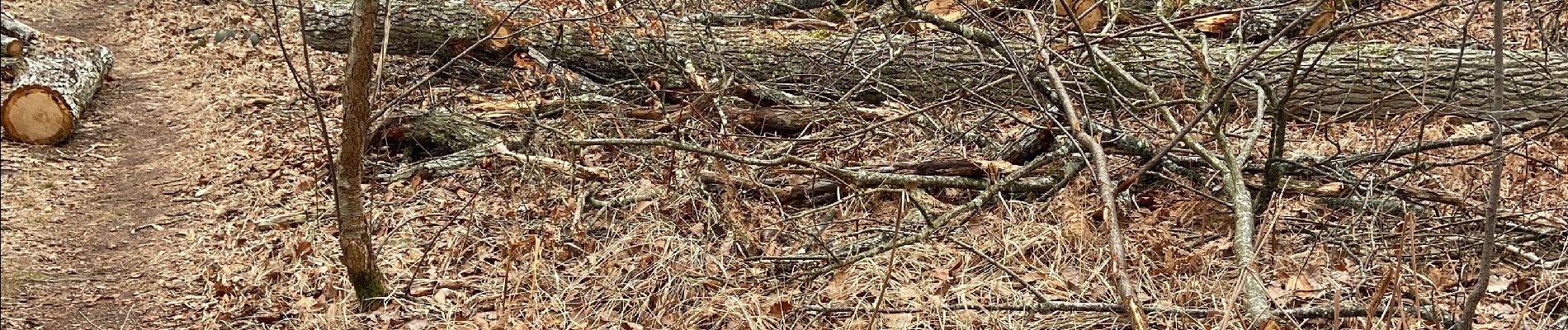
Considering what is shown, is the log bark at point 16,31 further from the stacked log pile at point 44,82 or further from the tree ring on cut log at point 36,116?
the tree ring on cut log at point 36,116

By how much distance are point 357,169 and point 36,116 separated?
13.0 feet

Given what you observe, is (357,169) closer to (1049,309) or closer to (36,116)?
(1049,309)

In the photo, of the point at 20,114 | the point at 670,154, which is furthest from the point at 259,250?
the point at 20,114

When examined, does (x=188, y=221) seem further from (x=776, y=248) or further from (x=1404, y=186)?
(x=1404, y=186)

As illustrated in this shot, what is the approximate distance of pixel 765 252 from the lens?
3.95 m

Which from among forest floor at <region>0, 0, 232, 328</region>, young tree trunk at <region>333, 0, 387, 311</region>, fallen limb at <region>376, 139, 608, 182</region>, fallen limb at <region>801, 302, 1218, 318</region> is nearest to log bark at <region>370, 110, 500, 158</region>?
fallen limb at <region>376, 139, 608, 182</region>

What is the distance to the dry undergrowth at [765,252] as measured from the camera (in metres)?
3.32

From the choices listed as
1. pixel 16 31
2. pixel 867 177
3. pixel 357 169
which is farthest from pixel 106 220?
pixel 867 177

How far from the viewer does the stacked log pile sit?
605 centimetres

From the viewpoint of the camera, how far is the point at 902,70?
5.73 meters

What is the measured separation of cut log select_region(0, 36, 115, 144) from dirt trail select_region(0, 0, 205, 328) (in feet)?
0.35

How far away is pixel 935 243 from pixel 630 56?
293 centimetres

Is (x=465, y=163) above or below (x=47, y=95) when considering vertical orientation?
above

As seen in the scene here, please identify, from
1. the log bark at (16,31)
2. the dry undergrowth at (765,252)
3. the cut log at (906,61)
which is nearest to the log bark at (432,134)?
the dry undergrowth at (765,252)
